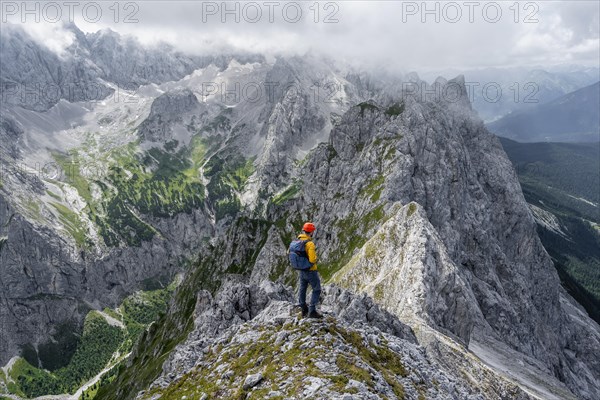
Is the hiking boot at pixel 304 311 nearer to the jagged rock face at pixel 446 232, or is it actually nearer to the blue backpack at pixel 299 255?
the blue backpack at pixel 299 255

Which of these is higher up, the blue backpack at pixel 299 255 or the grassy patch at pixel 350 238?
the blue backpack at pixel 299 255

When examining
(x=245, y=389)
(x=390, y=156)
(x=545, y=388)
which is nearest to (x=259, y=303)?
(x=245, y=389)

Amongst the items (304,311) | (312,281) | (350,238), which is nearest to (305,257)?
(312,281)

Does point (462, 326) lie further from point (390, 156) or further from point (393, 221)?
point (390, 156)

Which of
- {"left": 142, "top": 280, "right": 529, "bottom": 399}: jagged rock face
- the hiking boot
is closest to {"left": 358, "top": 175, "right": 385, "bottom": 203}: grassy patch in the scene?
{"left": 142, "top": 280, "right": 529, "bottom": 399}: jagged rock face

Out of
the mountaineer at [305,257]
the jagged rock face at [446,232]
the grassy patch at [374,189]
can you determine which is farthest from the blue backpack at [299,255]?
the grassy patch at [374,189]

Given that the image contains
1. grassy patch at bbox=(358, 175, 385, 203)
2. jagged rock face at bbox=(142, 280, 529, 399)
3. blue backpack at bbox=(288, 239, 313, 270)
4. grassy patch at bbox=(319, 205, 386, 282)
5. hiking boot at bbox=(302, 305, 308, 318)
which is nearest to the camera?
jagged rock face at bbox=(142, 280, 529, 399)

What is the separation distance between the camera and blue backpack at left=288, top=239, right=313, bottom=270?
32781 millimetres

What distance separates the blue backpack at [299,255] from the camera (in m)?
32.8

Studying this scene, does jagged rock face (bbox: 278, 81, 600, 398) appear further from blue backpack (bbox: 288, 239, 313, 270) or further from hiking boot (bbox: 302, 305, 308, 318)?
blue backpack (bbox: 288, 239, 313, 270)

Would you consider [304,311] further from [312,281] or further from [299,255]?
[299,255]

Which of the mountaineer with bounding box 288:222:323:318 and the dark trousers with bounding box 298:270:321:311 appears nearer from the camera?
the mountaineer with bounding box 288:222:323:318

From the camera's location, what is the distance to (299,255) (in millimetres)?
33125

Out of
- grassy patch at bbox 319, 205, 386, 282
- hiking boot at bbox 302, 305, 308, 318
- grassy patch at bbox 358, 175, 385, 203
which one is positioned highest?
grassy patch at bbox 358, 175, 385, 203
